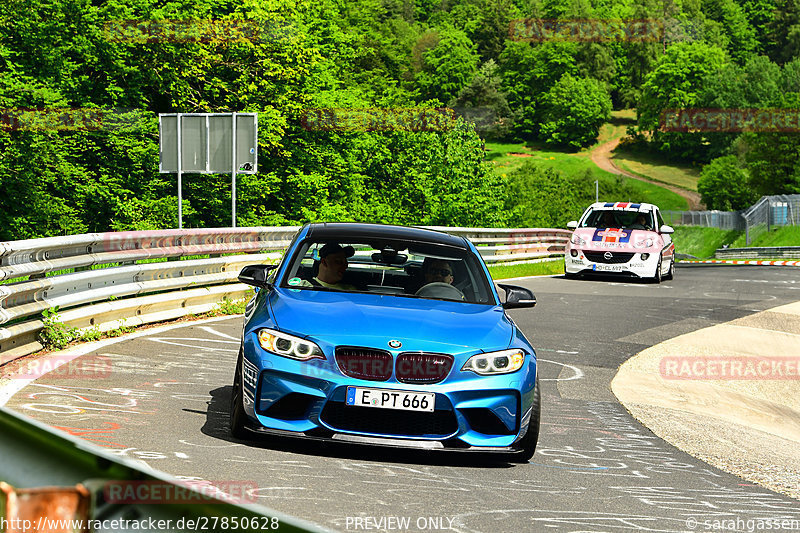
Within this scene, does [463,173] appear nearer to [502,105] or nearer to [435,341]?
[435,341]

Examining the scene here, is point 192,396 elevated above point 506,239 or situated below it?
above

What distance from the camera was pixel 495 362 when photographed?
19.8 ft

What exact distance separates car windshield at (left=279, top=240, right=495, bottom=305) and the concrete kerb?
5.79 feet

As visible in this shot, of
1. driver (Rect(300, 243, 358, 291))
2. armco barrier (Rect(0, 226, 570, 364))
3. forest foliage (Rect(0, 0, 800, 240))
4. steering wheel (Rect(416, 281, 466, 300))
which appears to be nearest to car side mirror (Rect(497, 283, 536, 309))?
steering wheel (Rect(416, 281, 466, 300))

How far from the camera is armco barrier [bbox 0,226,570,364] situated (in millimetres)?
9078

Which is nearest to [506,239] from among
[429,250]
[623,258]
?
[623,258]

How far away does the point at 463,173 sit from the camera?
69.2 m

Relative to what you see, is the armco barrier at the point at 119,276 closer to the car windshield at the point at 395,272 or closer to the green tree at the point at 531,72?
the car windshield at the point at 395,272

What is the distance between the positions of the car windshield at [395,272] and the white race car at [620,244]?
15443 mm

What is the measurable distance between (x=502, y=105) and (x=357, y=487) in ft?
522

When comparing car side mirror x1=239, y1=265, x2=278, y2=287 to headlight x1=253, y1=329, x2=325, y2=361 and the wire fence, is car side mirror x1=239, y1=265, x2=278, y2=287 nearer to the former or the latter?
headlight x1=253, y1=329, x2=325, y2=361
